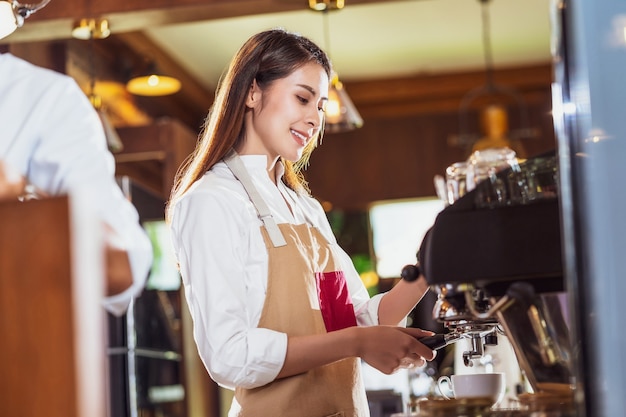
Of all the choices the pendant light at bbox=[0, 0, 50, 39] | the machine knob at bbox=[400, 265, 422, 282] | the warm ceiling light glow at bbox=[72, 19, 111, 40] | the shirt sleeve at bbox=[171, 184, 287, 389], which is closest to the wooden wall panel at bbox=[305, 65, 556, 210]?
the warm ceiling light glow at bbox=[72, 19, 111, 40]

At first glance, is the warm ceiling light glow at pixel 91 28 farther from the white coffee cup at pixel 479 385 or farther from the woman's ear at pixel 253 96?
the white coffee cup at pixel 479 385

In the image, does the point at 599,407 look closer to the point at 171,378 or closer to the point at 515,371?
the point at 515,371

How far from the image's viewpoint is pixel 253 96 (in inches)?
81.6

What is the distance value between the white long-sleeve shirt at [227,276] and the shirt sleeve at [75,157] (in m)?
0.28

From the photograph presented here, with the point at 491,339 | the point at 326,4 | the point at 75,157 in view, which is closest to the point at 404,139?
the point at 326,4

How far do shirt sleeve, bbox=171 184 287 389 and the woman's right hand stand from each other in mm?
144

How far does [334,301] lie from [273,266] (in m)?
0.20

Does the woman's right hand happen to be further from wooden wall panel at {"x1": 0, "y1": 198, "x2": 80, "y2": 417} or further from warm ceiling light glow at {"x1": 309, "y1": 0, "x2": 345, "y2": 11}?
warm ceiling light glow at {"x1": 309, "y1": 0, "x2": 345, "y2": 11}

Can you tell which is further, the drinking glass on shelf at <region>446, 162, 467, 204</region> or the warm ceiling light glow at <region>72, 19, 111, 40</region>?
the warm ceiling light glow at <region>72, 19, 111, 40</region>

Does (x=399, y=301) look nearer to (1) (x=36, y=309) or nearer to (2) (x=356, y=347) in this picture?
(2) (x=356, y=347)

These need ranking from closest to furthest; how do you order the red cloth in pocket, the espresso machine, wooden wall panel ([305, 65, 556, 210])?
1. the espresso machine
2. the red cloth in pocket
3. wooden wall panel ([305, 65, 556, 210])

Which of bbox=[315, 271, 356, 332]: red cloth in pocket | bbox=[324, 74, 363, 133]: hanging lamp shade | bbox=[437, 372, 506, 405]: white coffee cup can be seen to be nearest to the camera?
bbox=[437, 372, 506, 405]: white coffee cup

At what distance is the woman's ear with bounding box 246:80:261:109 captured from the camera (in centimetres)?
207

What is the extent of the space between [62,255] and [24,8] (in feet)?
7.32
